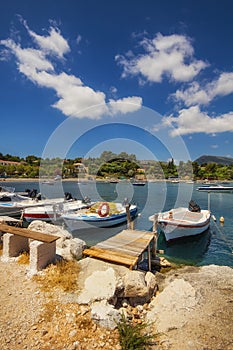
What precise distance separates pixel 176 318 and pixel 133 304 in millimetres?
1404

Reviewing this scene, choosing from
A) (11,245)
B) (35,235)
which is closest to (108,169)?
(11,245)

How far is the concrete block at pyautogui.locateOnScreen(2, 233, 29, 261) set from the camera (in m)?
6.84

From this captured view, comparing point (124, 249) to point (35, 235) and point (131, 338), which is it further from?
point (131, 338)

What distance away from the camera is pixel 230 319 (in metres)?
5.16

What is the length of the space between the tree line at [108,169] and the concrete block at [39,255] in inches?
2124

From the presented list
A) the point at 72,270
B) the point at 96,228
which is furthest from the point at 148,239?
the point at 96,228

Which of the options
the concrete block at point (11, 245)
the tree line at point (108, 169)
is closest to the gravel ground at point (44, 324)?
the concrete block at point (11, 245)

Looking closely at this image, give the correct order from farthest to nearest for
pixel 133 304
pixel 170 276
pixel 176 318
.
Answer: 1. pixel 170 276
2. pixel 133 304
3. pixel 176 318

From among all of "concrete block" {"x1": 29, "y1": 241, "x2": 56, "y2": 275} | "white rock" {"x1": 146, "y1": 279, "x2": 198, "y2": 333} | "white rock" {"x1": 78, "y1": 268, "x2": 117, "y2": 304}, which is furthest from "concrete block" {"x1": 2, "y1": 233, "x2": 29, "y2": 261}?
"white rock" {"x1": 146, "y1": 279, "x2": 198, "y2": 333}

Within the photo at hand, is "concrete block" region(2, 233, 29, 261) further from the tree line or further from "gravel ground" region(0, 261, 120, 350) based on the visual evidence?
the tree line

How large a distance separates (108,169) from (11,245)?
66.9m

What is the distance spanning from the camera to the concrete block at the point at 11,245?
684cm

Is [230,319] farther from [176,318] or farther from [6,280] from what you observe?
[6,280]

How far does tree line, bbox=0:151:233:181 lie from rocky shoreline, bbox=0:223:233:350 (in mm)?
54356
